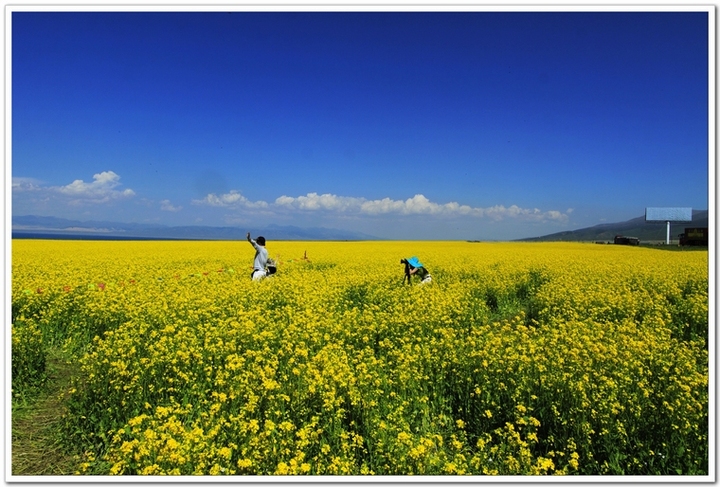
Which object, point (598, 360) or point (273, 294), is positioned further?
point (273, 294)

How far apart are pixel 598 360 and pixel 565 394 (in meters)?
1.02

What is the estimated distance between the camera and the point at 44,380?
501cm

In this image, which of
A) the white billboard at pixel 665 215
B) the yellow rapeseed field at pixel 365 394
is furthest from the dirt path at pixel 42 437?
the white billboard at pixel 665 215

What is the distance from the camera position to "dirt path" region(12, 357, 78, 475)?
358cm

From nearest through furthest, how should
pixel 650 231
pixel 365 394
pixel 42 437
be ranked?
pixel 42 437 → pixel 365 394 → pixel 650 231

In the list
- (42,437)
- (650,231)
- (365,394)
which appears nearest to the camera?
(42,437)

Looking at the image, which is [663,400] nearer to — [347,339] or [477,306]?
[347,339]

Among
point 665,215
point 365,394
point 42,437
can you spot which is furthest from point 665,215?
point 42,437

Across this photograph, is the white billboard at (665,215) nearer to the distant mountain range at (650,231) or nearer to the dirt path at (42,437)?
the distant mountain range at (650,231)

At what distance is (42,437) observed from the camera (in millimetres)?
3932

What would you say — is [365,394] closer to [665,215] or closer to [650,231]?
[665,215]

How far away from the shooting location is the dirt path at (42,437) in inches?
141

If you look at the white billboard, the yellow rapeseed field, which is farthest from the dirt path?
the white billboard
